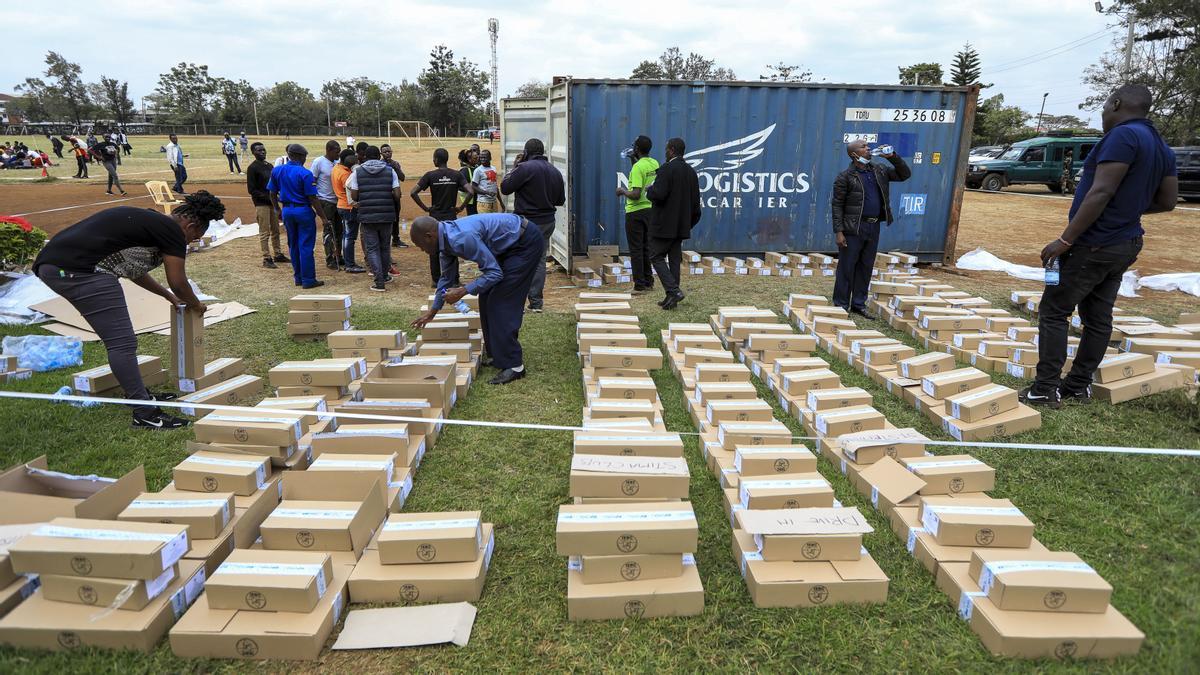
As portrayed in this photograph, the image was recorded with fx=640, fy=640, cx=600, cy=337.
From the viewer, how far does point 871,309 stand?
6.99 meters

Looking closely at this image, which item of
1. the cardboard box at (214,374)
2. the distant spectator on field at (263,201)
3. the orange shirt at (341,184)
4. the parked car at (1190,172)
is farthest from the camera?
the parked car at (1190,172)

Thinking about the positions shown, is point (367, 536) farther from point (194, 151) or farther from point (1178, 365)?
point (194, 151)

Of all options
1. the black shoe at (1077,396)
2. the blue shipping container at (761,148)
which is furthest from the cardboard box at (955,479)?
the blue shipping container at (761,148)

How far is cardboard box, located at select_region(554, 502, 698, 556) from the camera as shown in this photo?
244 cm

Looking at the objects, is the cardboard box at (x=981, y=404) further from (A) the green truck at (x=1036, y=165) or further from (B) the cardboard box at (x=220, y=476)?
(A) the green truck at (x=1036, y=165)

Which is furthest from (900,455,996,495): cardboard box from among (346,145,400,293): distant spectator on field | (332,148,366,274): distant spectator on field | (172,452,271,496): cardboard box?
(332,148,366,274): distant spectator on field

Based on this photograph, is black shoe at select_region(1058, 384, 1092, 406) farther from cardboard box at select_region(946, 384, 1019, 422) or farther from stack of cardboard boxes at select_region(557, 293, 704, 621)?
stack of cardboard boxes at select_region(557, 293, 704, 621)

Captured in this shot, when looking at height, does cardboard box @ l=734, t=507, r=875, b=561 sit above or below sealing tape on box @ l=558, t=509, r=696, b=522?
below

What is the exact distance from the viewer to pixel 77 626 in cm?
222

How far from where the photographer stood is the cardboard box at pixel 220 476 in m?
2.97

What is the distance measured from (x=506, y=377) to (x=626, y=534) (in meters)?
2.74

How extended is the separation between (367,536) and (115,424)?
94.8 inches

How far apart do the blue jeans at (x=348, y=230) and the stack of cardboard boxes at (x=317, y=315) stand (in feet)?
9.16

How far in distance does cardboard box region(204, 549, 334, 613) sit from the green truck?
22855 mm
